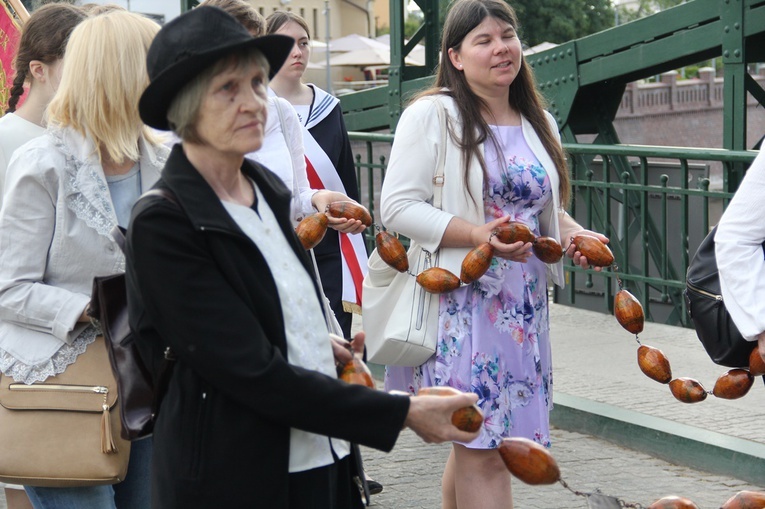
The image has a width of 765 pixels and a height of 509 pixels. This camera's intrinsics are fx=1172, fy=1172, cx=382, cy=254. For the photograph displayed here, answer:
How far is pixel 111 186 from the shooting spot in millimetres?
3242

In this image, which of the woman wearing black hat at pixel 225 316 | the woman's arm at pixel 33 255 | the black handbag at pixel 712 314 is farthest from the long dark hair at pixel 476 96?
the woman wearing black hat at pixel 225 316

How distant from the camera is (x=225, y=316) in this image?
2.29 m

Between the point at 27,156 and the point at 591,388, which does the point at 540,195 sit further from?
the point at 591,388

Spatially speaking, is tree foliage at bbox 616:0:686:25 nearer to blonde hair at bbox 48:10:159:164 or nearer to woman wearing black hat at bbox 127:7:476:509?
blonde hair at bbox 48:10:159:164

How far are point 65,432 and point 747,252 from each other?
193 centimetres

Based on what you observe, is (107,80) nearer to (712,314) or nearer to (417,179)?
(417,179)

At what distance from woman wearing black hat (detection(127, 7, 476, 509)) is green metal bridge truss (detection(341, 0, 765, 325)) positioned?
15.5ft

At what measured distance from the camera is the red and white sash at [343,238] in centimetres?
521

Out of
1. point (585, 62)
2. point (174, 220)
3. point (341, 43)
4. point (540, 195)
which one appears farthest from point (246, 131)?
point (341, 43)

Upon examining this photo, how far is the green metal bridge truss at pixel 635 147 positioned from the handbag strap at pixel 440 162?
3.04m

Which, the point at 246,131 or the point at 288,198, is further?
the point at 288,198

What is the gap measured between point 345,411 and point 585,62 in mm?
7459

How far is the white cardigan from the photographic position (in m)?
3.96

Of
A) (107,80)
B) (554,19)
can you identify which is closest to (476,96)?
(107,80)
